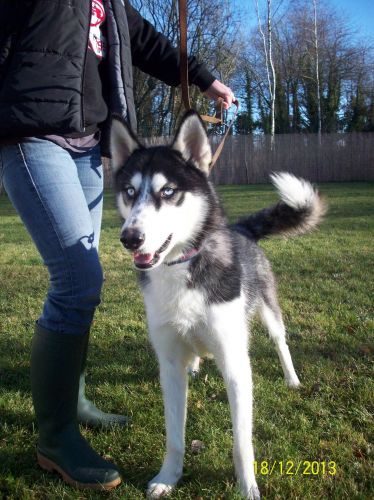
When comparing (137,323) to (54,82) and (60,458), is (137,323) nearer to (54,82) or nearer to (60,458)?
(60,458)

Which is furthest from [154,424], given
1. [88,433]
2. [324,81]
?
[324,81]

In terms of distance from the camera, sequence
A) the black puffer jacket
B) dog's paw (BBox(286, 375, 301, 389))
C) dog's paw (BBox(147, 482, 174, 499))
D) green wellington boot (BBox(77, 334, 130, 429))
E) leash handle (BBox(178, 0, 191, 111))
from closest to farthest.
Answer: the black puffer jacket < dog's paw (BBox(147, 482, 174, 499)) < leash handle (BBox(178, 0, 191, 111)) < green wellington boot (BBox(77, 334, 130, 429)) < dog's paw (BBox(286, 375, 301, 389))

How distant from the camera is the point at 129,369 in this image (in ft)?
10.5

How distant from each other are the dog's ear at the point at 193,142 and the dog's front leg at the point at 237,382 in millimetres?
789

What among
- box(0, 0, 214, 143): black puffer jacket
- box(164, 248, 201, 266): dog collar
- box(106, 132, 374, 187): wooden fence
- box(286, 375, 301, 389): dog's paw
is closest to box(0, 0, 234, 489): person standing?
box(0, 0, 214, 143): black puffer jacket

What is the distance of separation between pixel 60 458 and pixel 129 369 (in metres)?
1.12

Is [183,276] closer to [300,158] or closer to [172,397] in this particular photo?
[172,397]

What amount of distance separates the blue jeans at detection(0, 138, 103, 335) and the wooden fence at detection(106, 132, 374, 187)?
61.6 ft

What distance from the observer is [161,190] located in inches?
82.5

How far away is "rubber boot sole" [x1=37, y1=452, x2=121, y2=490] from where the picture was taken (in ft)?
6.65

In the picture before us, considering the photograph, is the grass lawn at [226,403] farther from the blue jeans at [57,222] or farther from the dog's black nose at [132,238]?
the dog's black nose at [132,238]

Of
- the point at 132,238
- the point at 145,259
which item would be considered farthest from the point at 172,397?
the point at 132,238

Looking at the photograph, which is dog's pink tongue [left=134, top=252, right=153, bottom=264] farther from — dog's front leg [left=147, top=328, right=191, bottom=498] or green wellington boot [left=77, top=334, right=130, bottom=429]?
green wellington boot [left=77, top=334, right=130, bottom=429]

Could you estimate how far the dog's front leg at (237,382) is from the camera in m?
2.02
